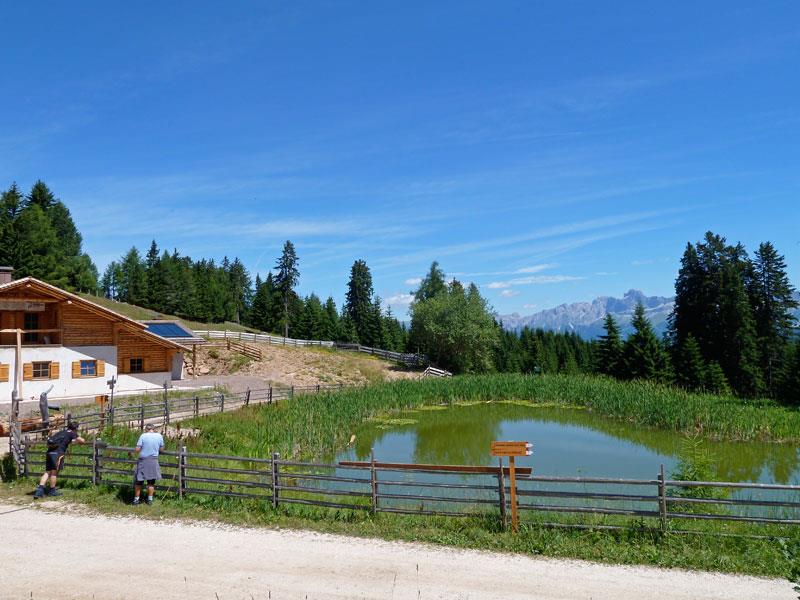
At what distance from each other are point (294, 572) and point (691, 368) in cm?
5216

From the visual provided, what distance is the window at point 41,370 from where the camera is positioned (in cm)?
2930

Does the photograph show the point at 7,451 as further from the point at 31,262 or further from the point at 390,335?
the point at 390,335

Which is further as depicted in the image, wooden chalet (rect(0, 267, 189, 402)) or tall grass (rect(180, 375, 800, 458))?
wooden chalet (rect(0, 267, 189, 402))

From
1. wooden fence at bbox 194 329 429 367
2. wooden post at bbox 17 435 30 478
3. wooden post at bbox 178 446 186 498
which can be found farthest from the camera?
wooden fence at bbox 194 329 429 367

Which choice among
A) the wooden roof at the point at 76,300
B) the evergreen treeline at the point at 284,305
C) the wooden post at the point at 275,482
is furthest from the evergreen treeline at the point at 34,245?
the wooden post at the point at 275,482

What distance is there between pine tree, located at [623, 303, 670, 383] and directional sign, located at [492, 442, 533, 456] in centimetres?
4418

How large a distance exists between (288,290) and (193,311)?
17.7m

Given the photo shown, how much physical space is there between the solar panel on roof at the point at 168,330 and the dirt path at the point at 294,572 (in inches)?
1254

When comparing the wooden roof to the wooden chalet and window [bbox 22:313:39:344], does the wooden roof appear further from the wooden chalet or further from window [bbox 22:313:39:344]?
window [bbox 22:313:39:344]

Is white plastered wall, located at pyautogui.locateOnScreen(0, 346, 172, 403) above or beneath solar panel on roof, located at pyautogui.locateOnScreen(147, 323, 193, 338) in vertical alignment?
beneath

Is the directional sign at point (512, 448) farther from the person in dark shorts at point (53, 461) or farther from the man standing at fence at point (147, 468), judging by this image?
the person in dark shorts at point (53, 461)

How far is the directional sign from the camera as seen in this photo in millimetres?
10977

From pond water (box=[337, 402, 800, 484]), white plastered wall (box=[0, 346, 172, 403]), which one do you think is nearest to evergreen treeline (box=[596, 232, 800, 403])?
pond water (box=[337, 402, 800, 484])

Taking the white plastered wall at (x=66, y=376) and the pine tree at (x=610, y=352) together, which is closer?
the white plastered wall at (x=66, y=376)
